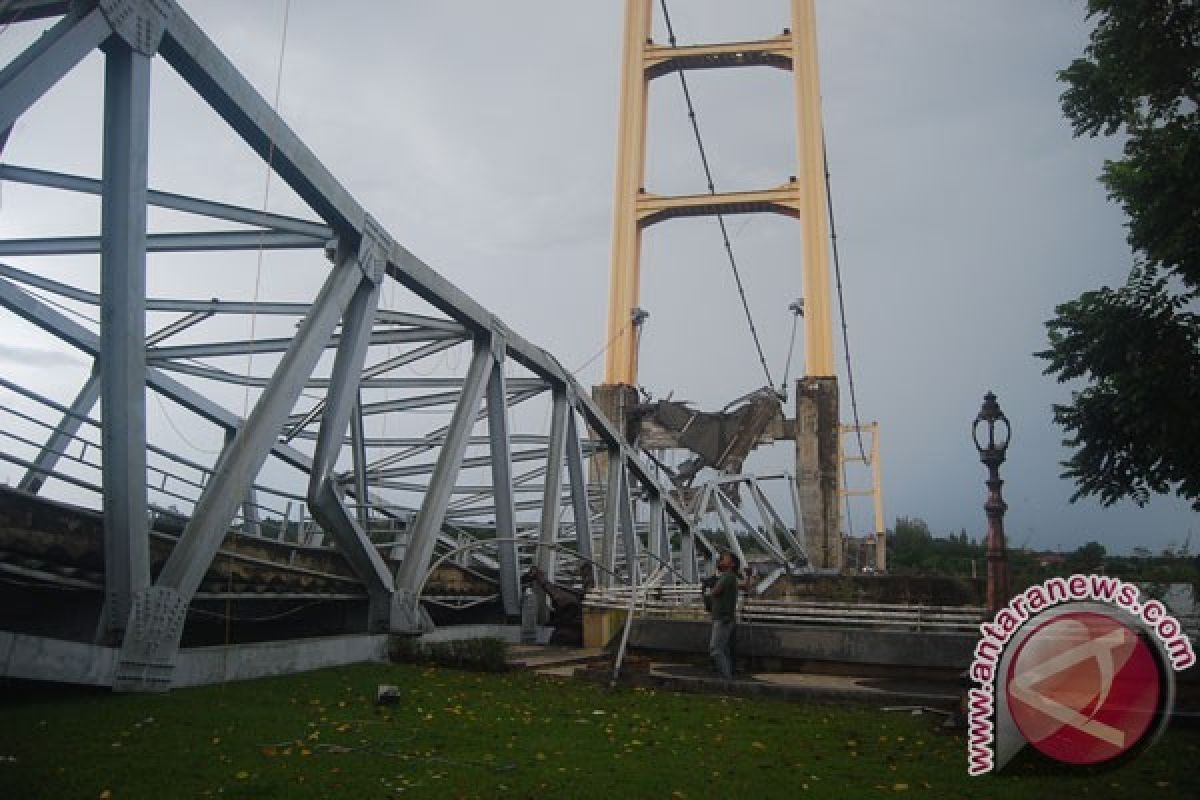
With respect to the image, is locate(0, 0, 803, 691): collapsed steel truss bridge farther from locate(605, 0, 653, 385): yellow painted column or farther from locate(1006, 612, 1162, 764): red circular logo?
locate(605, 0, 653, 385): yellow painted column

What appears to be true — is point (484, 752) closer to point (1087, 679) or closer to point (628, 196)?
point (1087, 679)

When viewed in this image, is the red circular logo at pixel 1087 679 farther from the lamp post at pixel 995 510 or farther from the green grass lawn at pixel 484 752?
the lamp post at pixel 995 510

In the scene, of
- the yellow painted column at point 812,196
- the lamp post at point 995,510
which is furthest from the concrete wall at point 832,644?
the yellow painted column at point 812,196

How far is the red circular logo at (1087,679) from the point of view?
194 inches

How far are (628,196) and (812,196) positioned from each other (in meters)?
8.06

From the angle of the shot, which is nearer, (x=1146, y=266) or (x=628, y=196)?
(x=1146, y=266)

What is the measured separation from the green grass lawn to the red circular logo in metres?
0.66

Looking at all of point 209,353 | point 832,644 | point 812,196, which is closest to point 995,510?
point 832,644

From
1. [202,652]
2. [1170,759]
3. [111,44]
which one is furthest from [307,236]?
[1170,759]

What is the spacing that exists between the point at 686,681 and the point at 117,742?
250 inches

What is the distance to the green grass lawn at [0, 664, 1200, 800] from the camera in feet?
17.7

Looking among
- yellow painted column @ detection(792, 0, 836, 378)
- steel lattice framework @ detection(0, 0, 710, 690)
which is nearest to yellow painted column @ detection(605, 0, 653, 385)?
yellow painted column @ detection(792, 0, 836, 378)

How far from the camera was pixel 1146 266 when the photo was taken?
1091 centimetres

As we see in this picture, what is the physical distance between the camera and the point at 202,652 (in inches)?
357
